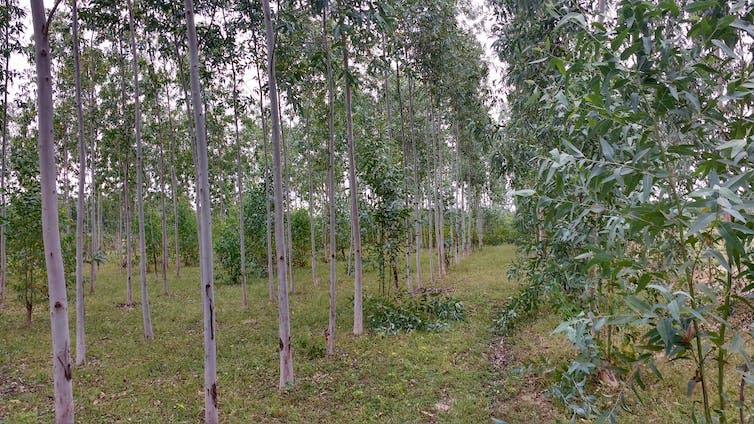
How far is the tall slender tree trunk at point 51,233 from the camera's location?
277 cm

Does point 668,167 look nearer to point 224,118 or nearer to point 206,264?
point 206,264

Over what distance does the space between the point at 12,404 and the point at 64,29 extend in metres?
6.47

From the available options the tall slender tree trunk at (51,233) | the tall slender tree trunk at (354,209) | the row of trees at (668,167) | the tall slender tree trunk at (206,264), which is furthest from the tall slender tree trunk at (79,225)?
the row of trees at (668,167)

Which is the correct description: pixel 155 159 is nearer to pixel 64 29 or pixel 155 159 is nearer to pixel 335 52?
pixel 64 29

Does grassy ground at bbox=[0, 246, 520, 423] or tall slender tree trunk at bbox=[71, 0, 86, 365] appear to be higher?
tall slender tree trunk at bbox=[71, 0, 86, 365]

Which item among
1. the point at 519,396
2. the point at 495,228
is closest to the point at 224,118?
the point at 519,396

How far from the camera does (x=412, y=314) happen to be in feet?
28.0

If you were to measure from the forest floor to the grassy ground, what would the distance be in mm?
18

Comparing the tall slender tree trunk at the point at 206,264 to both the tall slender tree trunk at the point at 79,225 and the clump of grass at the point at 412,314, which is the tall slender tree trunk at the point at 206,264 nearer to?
the tall slender tree trunk at the point at 79,225

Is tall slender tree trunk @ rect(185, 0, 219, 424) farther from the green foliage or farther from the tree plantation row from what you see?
the green foliage

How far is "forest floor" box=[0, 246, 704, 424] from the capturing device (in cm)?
484

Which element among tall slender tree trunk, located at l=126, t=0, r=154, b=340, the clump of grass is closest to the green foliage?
the clump of grass

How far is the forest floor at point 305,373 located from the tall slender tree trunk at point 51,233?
2.35 m

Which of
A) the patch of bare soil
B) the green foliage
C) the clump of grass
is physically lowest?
the patch of bare soil
